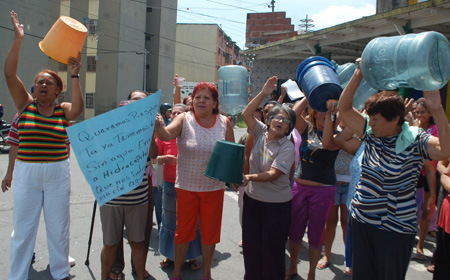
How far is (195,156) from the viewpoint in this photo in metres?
3.26

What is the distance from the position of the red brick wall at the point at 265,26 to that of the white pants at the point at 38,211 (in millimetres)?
34852

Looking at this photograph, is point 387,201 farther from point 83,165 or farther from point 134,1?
point 134,1

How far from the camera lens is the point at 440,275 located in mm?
2961

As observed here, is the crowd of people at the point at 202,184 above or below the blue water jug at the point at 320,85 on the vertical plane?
below

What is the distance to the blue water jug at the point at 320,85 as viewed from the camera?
3.00 metres

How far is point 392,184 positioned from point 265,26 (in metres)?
37.3

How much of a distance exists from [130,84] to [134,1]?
7205mm

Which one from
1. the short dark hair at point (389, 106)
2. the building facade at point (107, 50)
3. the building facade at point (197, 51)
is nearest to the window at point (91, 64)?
the building facade at point (107, 50)

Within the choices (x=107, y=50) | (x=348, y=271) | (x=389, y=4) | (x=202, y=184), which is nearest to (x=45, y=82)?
(x=202, y=184)

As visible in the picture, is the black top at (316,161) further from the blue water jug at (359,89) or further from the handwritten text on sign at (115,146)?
the handwritten text on sign at (115,146)

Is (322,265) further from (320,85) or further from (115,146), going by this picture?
(115,146)

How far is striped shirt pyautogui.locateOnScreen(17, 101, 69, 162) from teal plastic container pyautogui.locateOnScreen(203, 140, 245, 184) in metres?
1.40

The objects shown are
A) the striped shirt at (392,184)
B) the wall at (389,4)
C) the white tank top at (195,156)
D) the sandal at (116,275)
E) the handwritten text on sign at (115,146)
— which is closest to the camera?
the striped shirt at (392,184)

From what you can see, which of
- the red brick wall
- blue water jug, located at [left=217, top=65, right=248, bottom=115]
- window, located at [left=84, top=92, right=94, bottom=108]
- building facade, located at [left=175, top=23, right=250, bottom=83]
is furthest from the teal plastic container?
building facade, located at [left=175, top=23, right=250, bottom=83]
